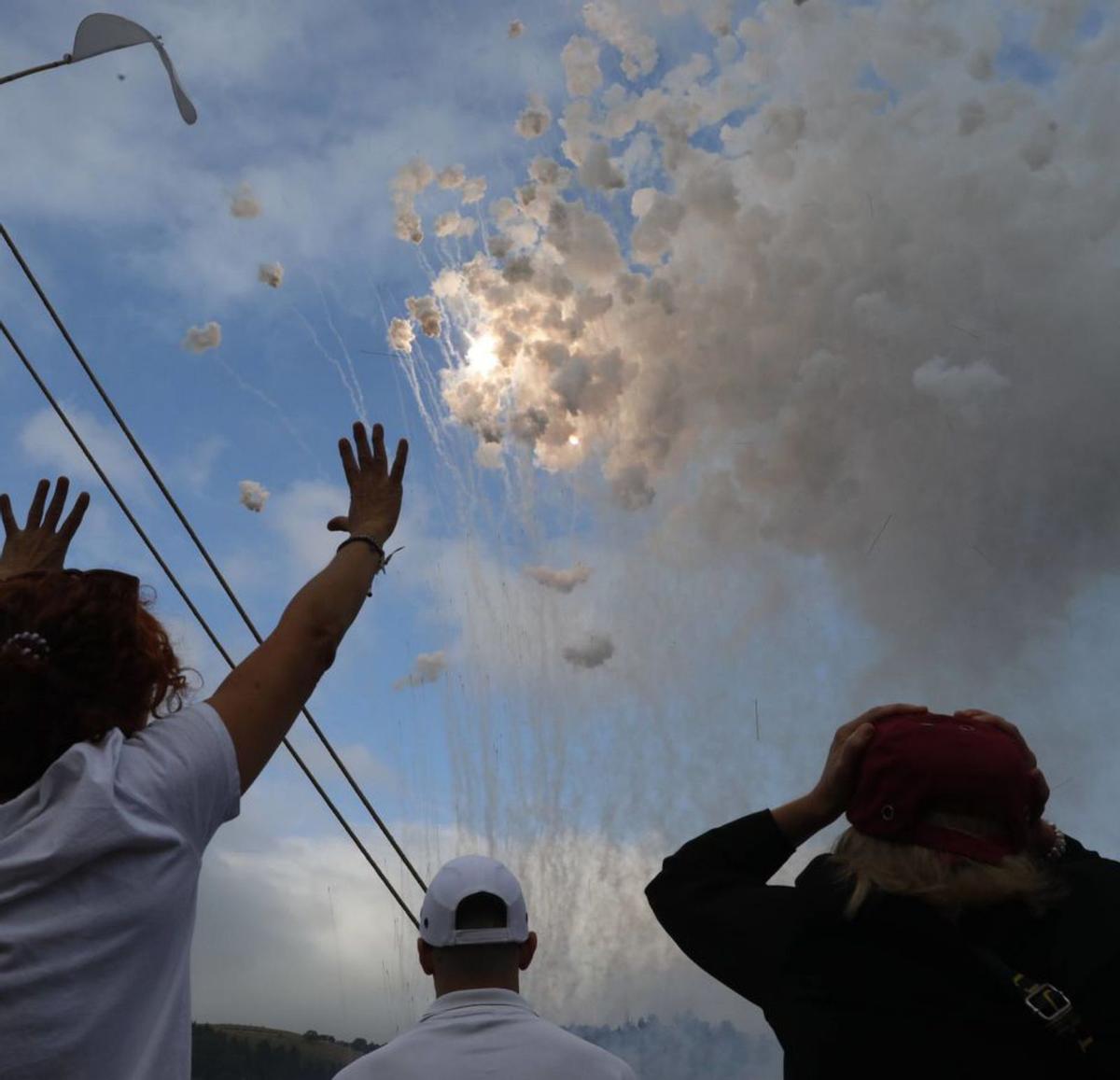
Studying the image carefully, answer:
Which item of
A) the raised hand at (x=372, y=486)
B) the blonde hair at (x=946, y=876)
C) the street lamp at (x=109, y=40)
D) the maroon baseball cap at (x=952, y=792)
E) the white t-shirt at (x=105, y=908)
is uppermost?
the street lamp at (x=109, y=40)

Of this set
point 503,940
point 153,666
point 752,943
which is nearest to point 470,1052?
point 503,940

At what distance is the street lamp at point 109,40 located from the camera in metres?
14.9

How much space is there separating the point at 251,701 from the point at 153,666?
33 centimetres

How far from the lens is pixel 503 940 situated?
5.02 metres

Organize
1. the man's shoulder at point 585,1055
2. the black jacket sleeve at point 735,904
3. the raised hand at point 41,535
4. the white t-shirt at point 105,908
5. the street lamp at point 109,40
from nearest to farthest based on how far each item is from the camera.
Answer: the white t-shirt at point 105,908 < the black jacket sleeve at point 735,904 < the man's shoulder at point 585,1055 < the raised hand at point 41,535 < the street lamp at point 109,40

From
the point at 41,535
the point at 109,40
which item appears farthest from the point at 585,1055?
the point at 109,40

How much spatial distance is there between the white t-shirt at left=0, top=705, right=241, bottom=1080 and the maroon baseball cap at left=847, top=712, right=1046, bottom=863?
2.00 metres

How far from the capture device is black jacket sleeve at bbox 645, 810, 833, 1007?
12.6ft

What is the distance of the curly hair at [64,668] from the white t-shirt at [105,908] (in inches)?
6.1

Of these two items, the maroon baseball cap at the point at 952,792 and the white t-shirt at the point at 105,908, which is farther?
the maroon baseball cap at the point at 952,792

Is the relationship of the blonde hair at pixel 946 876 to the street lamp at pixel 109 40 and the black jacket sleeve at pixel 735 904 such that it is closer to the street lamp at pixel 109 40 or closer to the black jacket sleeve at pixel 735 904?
the black jacket sleeve at pixel 735 904

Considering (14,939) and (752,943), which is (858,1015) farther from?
(14,939)

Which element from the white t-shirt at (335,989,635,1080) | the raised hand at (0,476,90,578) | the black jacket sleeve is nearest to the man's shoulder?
the white t-shirt at (335,989,635,1080)

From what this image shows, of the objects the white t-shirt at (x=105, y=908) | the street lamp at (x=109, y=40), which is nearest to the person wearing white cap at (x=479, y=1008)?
the white t-shirt at (x=105, y=908)
